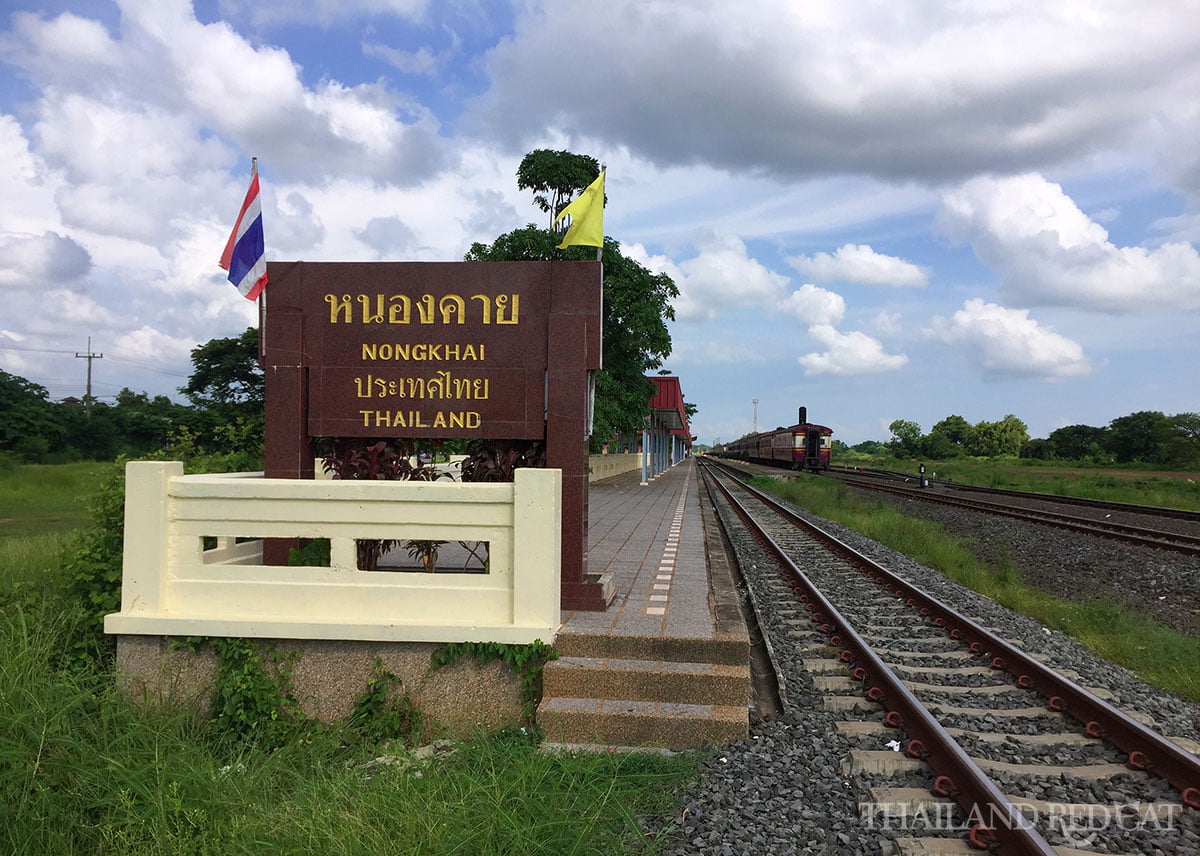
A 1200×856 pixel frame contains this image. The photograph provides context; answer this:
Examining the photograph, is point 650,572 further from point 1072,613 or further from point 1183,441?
point 1183,441

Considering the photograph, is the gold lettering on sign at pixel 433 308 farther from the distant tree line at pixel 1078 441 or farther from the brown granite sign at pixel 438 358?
the distant tree line at pixel 1078 441

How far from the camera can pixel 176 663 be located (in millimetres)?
5055

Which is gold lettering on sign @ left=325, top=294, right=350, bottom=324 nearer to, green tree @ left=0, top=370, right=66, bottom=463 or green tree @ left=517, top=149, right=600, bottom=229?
green tree @ left=517, top=149, right=600, bottom=229

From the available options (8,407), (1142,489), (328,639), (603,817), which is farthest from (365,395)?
(8,407)

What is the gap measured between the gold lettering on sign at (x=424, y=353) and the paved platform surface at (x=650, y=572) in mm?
2061

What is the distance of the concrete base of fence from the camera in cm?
488

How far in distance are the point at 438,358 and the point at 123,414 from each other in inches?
2529

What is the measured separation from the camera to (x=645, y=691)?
15.6ft

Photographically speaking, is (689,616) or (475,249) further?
(475,249)

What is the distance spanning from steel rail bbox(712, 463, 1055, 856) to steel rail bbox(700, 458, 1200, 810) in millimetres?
970

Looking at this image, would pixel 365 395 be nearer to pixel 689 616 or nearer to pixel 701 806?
pixel 689 616

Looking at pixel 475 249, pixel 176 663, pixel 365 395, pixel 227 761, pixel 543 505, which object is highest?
pixel 475 249

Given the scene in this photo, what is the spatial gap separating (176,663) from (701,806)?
3.46m

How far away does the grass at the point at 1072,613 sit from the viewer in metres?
6.67
